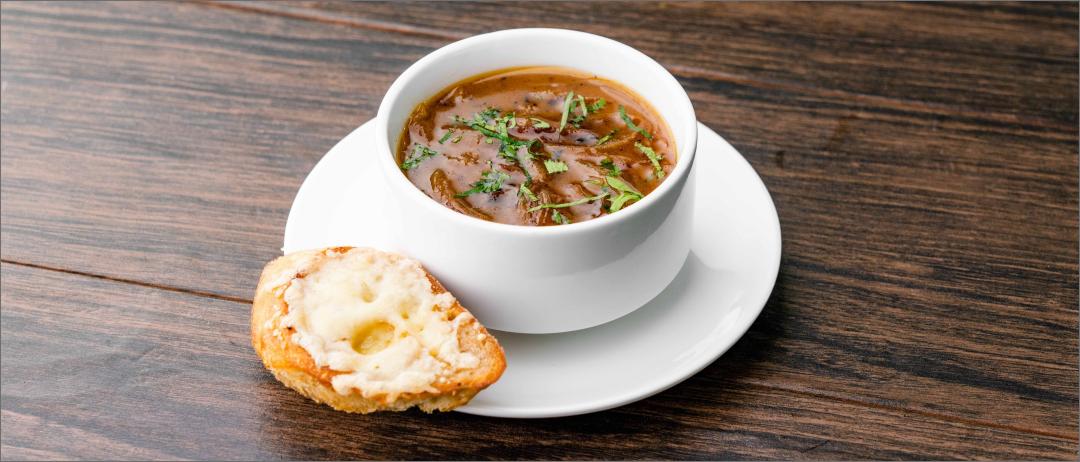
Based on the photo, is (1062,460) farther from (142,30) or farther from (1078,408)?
(142,30)

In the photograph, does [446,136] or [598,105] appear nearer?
[446,136]

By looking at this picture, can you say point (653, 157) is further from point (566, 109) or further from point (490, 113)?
point (490, 113)

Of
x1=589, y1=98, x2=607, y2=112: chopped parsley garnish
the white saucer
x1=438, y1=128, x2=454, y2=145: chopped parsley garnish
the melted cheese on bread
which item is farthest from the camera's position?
x1=589, y1=98, x2=607, y2=112: chopped parsley garnish

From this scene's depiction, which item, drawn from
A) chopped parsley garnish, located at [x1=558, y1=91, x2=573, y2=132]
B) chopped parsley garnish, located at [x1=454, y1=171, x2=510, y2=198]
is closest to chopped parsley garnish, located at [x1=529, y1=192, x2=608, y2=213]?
chopped parsley garnish, located at [x1=454, y1=171, x2=510, y2=198]

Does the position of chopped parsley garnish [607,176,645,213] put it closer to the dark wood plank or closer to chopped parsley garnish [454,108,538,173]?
chopped parsley garnish [454,108,538,173]

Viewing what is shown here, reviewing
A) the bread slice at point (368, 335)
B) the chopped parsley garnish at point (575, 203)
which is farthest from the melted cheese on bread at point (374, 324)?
the chopped parsley garnish at point (575, 203)

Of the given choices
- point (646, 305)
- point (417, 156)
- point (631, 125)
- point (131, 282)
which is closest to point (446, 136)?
point (417, 156)

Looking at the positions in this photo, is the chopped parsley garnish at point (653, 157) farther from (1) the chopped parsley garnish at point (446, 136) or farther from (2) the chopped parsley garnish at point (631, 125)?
(1) the chopped parsley garnish at point (446, 136)
